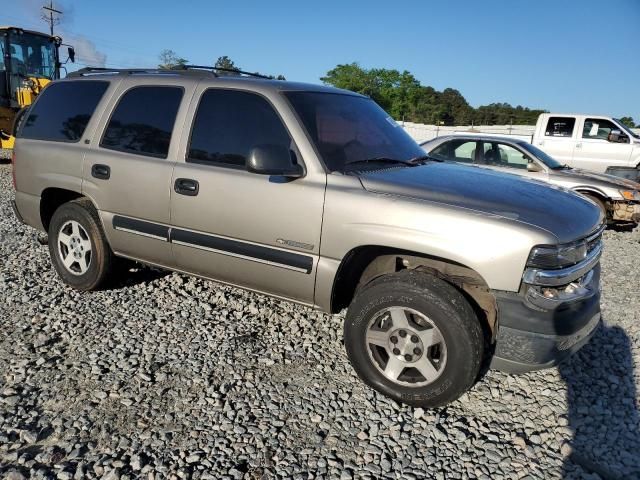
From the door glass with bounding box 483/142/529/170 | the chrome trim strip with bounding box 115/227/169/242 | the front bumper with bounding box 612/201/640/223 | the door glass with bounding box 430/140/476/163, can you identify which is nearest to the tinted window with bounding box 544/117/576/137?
the front bumper with bounding box 612/201/640/223

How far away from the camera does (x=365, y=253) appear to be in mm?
3137

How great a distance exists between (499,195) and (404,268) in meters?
0.76

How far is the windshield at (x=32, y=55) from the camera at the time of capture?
43.1 ft

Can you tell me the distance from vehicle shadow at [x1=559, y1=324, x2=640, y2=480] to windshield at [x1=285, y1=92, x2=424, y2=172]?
2.01 meters

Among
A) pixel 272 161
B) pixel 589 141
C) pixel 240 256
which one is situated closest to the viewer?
pixel 272 161

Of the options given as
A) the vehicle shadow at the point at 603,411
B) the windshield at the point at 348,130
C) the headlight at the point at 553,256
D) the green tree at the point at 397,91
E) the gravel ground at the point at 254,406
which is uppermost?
the green tree at the point at 397,91

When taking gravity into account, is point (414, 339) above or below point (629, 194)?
below

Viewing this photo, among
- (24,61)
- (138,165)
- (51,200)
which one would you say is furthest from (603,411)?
(24,61)

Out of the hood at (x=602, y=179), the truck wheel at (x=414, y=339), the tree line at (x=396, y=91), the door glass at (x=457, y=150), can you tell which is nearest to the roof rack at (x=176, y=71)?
A: the truck wheel at (x=414, y=339)

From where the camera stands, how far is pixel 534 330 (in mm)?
2580

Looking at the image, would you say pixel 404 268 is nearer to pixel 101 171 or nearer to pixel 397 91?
pixel 101 171

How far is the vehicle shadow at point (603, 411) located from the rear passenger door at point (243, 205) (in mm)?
1773

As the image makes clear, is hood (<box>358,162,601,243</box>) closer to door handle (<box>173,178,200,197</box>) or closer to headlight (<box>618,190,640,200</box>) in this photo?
door handle (<box>173,178,200,197</box>)

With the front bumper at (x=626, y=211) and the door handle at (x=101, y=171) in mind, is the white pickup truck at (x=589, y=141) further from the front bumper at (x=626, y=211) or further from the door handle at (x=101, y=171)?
the door handle at (x=101, y=171)
